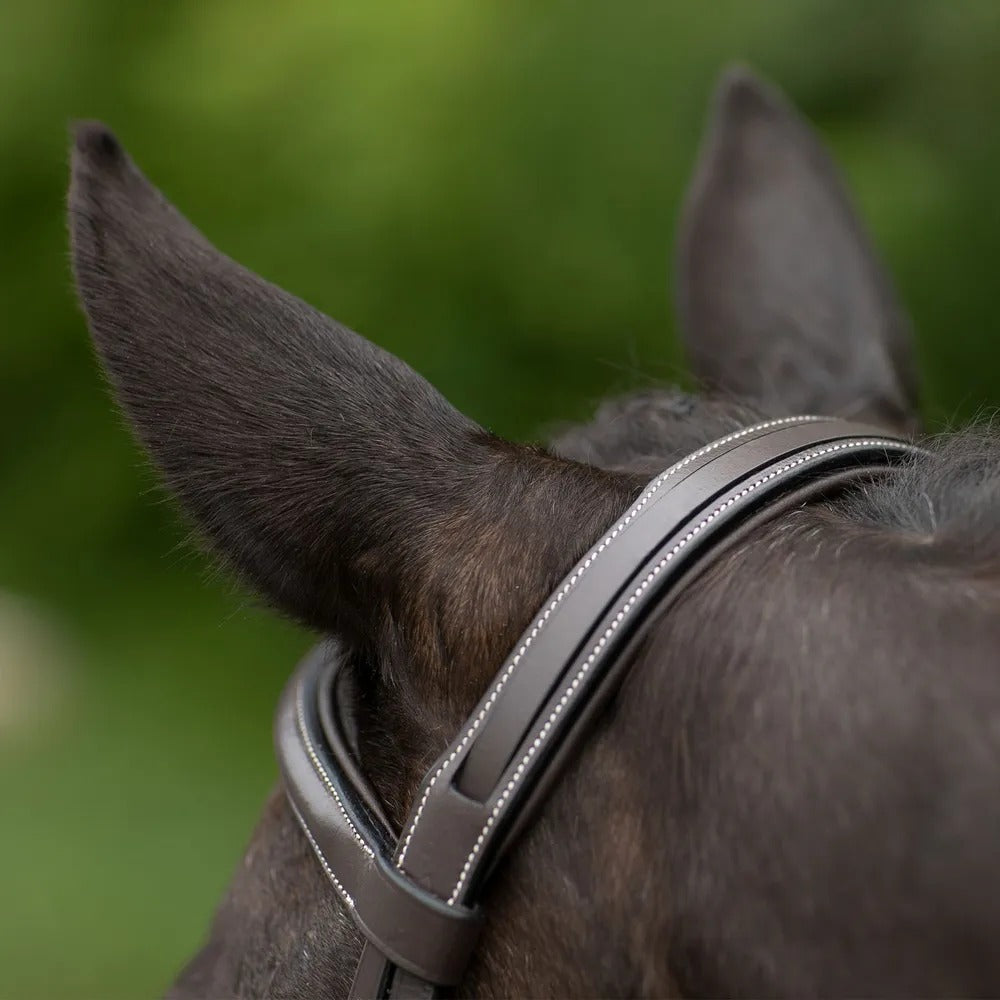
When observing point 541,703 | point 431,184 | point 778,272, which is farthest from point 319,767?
point 431,184

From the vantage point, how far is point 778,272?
8.28 feet

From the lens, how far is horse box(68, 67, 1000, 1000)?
989 millimetres

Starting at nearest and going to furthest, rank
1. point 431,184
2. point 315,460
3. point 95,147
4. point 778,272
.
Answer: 1. point 315,460
2. point 95,147
3. point 778,272
4. point 431,184

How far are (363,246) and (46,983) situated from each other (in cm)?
293

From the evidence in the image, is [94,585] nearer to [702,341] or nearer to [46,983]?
[46,983]

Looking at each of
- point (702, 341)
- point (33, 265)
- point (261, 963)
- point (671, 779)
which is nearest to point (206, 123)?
point (33, 265)

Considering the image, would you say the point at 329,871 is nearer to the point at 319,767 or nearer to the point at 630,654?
the point at 319,767

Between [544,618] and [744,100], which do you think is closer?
[544,618]

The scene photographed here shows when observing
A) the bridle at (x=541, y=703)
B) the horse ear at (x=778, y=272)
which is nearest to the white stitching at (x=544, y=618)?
the bridle at (x=541, y=703)

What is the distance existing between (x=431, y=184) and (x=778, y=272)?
2.17 metres

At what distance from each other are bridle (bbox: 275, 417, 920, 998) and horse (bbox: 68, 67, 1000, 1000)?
3cm

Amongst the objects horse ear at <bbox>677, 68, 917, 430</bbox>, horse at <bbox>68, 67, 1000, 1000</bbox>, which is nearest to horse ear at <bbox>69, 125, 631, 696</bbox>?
horse at <bbox>68, 67, 1000, 1000</bbox>

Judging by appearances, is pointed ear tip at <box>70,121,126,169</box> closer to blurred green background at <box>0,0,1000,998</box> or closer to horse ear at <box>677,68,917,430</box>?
horse ear at <box>677,68,917,430</box>

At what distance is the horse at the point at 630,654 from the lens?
99 cm
